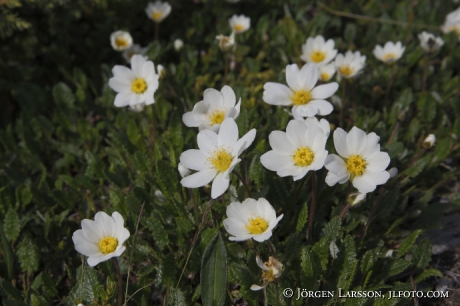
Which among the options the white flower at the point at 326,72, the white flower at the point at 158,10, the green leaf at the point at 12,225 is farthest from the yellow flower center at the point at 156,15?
the green leaf at the point at 12,225

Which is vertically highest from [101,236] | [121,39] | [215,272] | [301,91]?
[301,91]

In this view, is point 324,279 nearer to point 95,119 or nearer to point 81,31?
point 95,119

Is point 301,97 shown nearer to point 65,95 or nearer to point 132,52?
point 132,52

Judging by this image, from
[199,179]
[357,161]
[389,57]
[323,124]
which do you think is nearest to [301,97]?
[323,124]

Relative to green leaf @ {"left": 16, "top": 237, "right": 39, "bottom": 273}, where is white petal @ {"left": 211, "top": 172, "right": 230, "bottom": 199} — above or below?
above

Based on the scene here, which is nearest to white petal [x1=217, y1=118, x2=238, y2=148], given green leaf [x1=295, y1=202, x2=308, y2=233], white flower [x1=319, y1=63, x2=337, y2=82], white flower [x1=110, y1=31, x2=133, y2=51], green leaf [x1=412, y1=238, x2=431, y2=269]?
green leaf [x1=295, y1=202, x2=308, y2=233]

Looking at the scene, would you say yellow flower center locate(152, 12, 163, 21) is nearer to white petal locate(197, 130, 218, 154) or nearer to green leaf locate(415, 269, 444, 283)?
white petal locate(197, 130, 218, 154)
